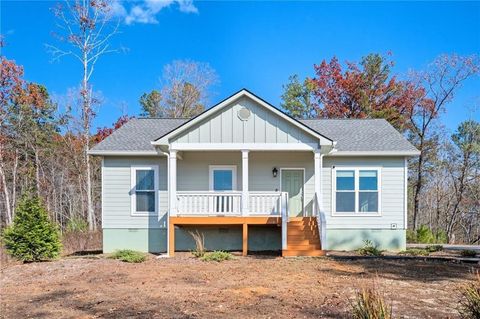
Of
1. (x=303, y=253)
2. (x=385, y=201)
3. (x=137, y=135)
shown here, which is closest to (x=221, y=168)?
(x=137, y=135)

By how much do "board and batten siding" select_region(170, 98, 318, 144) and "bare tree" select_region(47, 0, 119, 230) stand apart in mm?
11221

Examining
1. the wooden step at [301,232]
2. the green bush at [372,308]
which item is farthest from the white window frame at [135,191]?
the green bush at [372,308]

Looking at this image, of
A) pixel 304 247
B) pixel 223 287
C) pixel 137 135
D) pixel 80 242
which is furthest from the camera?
pixel 80 242

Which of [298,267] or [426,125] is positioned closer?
[298,267]

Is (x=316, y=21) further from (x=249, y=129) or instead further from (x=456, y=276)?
(x=456, y=276)

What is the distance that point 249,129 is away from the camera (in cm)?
1270

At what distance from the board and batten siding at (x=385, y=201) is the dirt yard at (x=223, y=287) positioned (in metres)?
3.22

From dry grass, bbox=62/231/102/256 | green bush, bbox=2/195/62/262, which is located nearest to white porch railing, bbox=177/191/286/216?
green bush, bbox=2/195/62/262

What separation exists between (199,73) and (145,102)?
6308mm

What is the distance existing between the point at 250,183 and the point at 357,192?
12.4 ft

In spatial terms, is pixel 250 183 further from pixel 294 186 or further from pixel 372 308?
pixel 372 308

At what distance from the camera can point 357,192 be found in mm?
13766

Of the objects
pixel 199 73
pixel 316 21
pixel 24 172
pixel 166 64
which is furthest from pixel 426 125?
pixel 24 172

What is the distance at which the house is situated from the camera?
41.4ft
